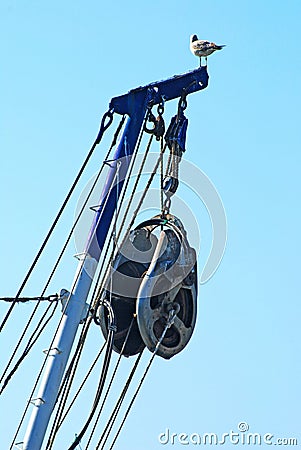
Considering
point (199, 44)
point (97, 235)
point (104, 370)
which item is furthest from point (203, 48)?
point (104, 370)

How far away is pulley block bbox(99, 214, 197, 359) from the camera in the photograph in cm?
2814

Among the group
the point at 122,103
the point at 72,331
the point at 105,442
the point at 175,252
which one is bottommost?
the point at 105,442

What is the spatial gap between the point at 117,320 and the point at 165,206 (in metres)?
2.84

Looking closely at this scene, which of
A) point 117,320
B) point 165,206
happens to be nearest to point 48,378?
point 117,320

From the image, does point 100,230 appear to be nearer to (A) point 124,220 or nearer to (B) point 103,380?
(A) point 124,220

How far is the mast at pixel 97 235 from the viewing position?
2634 centimetres

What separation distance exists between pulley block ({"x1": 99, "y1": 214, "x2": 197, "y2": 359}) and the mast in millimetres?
848

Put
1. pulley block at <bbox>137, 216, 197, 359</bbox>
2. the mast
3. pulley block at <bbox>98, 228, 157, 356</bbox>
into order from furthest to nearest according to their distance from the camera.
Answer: pulley block at <bbox>98, 228, 157, 356</bbox>
pulley block at <bbox>137, 216, 197, 359</bbox>
the mast

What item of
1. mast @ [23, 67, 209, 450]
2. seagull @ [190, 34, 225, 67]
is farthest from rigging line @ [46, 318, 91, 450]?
seagull @ [190, 34, 225, 67]

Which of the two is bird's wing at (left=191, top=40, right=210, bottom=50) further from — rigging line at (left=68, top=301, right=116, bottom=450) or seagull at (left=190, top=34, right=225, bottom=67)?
rigging line at (left=68, top=301, right=116, bottom=450)

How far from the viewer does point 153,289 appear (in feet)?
92.1

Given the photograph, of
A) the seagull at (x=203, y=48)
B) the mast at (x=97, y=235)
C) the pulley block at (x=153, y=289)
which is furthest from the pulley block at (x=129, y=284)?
the seagull at (x=203, y=48)

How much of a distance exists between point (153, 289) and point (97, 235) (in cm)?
172

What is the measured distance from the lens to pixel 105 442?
27141 mm
